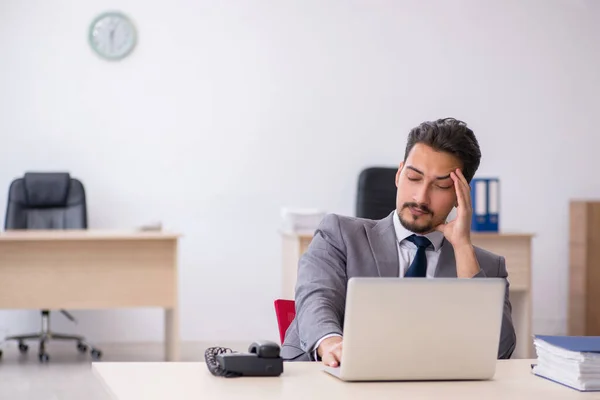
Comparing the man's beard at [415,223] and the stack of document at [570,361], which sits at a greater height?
the man's beard at [415,223]

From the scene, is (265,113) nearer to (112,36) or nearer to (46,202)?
(112,36)

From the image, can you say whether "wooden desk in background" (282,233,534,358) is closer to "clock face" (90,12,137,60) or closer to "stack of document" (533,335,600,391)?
"clock face" (90,12,137,60)

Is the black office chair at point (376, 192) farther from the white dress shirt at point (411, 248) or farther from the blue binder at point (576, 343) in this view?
the blue binder at point (576, 343)

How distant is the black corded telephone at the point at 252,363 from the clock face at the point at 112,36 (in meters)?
4.85

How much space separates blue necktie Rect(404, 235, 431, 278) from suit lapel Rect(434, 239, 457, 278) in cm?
4

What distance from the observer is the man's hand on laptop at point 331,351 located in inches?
73.7

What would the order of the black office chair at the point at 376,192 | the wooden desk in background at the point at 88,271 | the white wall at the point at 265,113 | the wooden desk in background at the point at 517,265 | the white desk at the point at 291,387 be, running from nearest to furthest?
the white desk at the point at 291,387 → the wooden desk in background at the point at 88,271 → the wooden desk in background at the point at 517,265 → the black office chair at the point at 376,192 → the white wall at the point at 265,113

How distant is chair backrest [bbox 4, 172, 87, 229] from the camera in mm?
5742

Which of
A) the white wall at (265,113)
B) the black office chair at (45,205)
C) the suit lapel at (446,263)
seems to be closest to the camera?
the suit lapel at (446,263)

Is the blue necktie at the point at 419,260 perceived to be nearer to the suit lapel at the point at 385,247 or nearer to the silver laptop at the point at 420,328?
the suit lapel at the point at 385,247

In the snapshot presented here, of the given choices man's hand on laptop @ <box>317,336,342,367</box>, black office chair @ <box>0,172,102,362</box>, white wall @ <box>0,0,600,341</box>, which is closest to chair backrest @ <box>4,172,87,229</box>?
black office chair @ <box>0,172,102,362</box>

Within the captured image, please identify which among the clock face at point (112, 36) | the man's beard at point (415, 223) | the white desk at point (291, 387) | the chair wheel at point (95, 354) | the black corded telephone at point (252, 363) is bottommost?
the chair wheel at point (95, 354)

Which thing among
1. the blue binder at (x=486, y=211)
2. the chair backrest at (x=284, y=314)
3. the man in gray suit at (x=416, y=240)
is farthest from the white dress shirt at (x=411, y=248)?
the blue binder at (x=486, y=211)

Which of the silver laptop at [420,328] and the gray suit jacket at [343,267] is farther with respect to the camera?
the gray suit jacket at [343,267]
